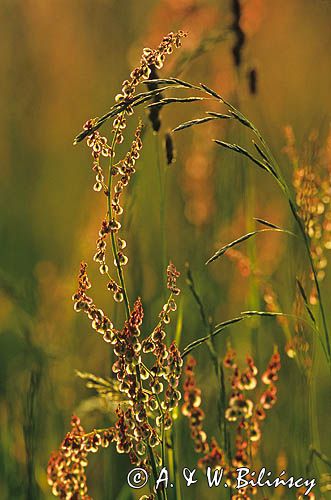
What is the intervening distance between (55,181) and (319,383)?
1.76 metres

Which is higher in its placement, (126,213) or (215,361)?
→ (126,213)

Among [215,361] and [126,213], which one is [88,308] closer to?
[215,361]

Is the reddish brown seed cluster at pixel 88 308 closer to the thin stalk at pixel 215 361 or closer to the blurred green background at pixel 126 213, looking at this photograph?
the thin stalk at pixel 215 361

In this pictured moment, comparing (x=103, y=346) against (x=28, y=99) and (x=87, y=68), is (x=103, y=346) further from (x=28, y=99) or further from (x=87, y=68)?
(x=87, y=68)

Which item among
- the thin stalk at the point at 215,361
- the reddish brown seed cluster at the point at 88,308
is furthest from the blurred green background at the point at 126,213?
the reddish brown seed cluster at the point at 88,308

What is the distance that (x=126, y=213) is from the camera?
1.38m

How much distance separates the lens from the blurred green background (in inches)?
68.7

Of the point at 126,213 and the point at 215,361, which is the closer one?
the point at 215,361

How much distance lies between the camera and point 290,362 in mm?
1815

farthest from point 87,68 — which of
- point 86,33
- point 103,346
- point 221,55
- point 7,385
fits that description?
point 7,385

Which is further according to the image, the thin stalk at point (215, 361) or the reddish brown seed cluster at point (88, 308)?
the thin stalk at point (215, 361)


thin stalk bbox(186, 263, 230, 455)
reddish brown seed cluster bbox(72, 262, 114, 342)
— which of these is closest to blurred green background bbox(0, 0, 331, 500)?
thin stalk bbox(186, 263, 230, 455)

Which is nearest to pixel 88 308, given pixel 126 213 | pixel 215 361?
pixel 215 361

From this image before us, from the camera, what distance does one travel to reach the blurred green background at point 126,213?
1746 millimetres
